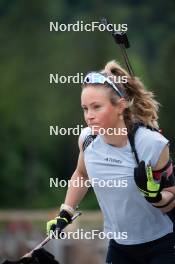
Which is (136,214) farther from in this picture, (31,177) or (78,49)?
(78,49)

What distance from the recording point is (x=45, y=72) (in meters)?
56.7

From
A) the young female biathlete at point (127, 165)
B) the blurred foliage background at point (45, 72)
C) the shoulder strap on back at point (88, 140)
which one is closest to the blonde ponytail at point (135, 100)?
the young female biathlete at point (127, 165)

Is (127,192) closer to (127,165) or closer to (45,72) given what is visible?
(127,165)

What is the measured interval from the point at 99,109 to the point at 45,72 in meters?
51.0

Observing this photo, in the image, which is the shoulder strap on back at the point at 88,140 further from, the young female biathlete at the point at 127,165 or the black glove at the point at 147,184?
the black glove at the point at 147,184

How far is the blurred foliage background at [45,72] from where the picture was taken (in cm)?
4822

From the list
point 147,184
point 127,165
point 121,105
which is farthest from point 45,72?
point 147,184

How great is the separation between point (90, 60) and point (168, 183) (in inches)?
1802

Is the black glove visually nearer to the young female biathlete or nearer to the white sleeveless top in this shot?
the young female biathlete

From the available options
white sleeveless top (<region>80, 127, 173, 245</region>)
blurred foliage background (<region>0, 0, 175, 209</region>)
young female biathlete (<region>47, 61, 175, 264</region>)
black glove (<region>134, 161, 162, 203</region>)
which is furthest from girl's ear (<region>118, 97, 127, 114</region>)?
blurred foliage background (<region>0, 0, 175, 209</region>)

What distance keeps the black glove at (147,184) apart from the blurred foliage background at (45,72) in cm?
3351

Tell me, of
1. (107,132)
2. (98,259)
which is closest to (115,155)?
(107,132)

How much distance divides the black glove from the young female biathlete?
2 cm

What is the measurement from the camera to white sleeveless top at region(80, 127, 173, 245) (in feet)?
19.1
